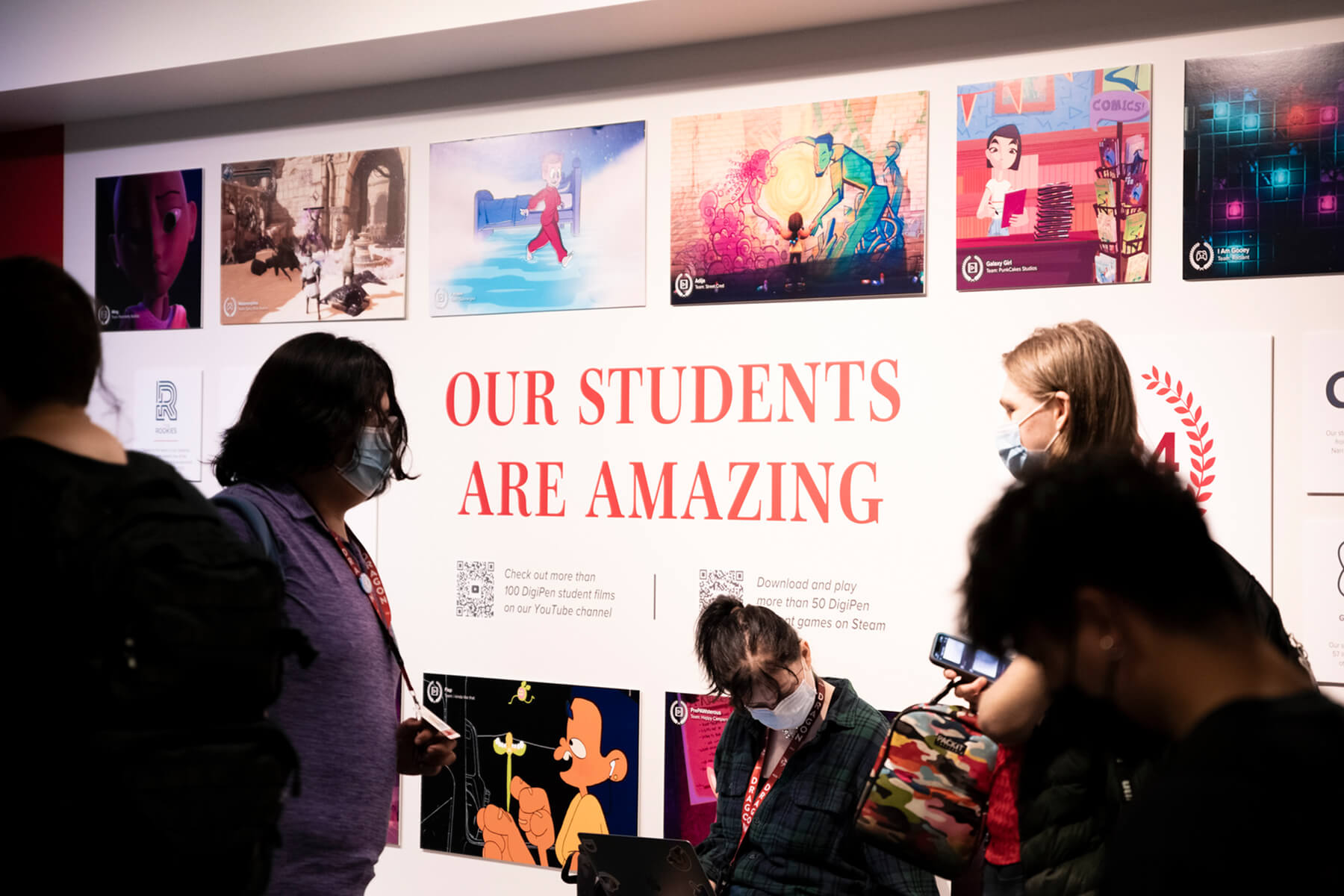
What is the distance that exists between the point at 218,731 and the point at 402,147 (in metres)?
3.11

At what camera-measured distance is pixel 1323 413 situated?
2973 millimetres

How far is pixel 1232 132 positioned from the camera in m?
3.05

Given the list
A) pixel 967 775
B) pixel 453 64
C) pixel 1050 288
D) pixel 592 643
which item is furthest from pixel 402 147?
pixel 967 775

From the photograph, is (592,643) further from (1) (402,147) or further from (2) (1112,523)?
(2) (1112,523)

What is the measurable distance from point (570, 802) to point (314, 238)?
7.39 ft

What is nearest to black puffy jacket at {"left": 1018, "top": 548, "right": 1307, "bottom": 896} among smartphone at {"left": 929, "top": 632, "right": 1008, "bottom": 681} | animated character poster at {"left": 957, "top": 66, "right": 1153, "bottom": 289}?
smartphone at {"left": 929, "top": 632, "right": 1008, "bottom": 681}

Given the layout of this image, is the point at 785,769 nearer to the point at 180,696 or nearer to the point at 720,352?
the point at 720,352

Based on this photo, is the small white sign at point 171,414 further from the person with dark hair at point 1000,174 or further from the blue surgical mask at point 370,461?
the person with dark hair at point 1000,174

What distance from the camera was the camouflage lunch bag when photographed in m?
2.05

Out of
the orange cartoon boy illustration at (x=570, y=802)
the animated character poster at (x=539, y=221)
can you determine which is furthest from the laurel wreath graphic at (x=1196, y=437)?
the orange cartoon boy illustration at (x=570, y=802)

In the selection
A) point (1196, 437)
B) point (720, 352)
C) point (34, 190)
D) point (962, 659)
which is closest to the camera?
point (962, 659)

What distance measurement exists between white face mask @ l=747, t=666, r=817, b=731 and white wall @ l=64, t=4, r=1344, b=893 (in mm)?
507

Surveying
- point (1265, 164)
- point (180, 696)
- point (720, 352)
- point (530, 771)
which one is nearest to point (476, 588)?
point (530, 771)

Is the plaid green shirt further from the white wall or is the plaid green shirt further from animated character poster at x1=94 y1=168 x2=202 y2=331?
animated character poster at x1=94 y1=168 x2=202 y2=331
